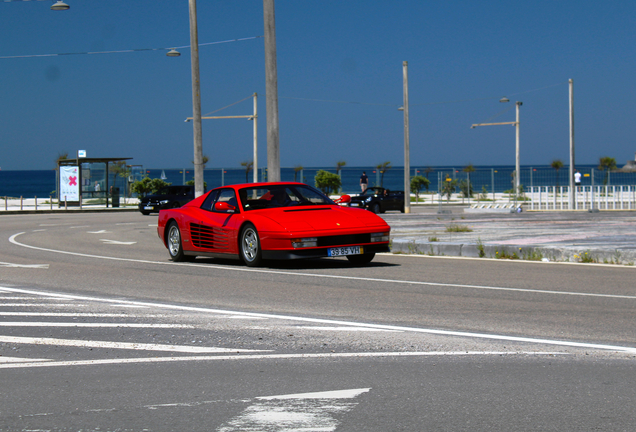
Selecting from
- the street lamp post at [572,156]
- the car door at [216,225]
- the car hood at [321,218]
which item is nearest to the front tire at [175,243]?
the car door at [216,225]

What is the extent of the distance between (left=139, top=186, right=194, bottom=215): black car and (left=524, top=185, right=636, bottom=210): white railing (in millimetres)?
17009

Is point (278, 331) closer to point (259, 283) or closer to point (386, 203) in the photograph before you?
point (259, 283)

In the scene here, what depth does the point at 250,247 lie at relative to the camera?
12586mm

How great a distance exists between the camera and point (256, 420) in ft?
14.3

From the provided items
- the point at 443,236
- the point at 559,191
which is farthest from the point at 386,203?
the point at 443,236

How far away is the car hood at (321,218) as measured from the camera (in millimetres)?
12055

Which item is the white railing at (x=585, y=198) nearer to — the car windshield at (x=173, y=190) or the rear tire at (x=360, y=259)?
the car windshield at (x=173, y=190)

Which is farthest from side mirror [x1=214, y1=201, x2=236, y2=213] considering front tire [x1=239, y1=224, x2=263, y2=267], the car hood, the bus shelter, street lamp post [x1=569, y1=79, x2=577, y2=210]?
the bus shelter

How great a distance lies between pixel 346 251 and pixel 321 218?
67cm

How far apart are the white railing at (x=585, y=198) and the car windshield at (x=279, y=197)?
20.6 metres

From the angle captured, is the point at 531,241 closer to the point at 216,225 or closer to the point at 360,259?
the point at 360,259

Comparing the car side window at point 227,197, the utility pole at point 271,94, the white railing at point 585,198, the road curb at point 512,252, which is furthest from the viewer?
the white railing at point 585,198

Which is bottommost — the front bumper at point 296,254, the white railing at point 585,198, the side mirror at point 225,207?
the front bumper at point 296,254

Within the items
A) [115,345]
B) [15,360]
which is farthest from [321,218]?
[15,360]
